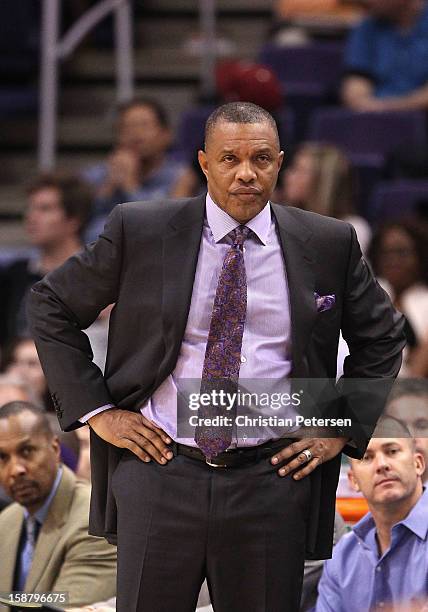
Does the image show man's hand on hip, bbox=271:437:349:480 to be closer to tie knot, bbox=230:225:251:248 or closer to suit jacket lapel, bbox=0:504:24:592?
tie knot, bbox=230:225:251:248

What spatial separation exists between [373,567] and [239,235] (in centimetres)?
102

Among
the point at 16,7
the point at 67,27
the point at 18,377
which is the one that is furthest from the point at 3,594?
the point at 67,27

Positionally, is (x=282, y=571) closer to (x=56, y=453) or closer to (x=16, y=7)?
(x=56, y=453)

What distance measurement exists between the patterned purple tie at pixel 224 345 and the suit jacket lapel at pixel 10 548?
0.90m

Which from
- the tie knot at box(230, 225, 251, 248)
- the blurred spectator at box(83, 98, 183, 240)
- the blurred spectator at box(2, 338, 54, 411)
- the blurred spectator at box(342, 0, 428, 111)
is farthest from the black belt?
the blurred spectator at box(342, 0, 428, 111)

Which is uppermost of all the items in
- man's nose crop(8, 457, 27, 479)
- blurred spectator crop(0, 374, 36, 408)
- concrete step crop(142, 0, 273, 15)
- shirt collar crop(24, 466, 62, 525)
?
concrete step crop(142, 0, 273, 15)

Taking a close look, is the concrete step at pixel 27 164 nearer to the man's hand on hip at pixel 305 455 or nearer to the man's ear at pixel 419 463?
the man's ear at pixel 419 463

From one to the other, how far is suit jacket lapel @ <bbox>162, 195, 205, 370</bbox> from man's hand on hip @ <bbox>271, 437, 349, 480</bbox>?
286 mm

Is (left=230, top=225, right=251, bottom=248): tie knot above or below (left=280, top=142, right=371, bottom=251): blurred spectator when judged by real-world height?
below

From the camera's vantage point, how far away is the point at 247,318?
252 cm

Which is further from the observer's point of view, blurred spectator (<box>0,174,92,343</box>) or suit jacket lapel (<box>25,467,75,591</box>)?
blurred spectator (<box>0,174,92,343</box>)

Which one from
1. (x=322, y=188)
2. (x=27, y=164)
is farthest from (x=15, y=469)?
(x=27, y=164)

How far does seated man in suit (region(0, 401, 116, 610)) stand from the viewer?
10.7ft

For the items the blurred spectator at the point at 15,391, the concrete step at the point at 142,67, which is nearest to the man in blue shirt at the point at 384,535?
the blurred spectator at the point at 15,391
